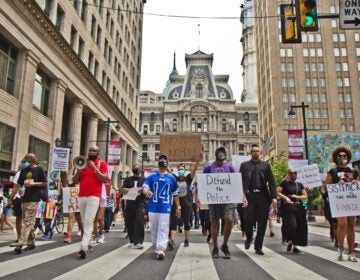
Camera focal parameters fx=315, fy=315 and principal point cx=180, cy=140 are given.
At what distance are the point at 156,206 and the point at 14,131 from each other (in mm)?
13054

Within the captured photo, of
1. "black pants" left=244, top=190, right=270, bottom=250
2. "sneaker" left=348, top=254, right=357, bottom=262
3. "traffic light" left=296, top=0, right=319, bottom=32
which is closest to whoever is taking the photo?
"sneaker" left=348, top=254, right=357, bottom=262

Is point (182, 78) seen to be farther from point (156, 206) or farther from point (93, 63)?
point (156, 206)

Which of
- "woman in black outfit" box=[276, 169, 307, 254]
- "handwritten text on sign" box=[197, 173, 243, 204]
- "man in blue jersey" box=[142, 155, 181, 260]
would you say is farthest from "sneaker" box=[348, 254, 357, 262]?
"man in blue jersey" box=[142, 155, 181, 260]

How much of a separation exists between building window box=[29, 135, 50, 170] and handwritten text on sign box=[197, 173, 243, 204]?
14748mm

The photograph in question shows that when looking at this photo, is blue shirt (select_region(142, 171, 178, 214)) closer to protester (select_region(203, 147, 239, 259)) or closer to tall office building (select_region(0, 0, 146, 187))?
protester (select_region(203, 147, 239, 259))

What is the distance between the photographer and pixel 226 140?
91.7 metres

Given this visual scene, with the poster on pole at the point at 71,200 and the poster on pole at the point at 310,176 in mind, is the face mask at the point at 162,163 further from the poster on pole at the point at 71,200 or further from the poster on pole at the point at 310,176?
the poster on pole at the point at 310,176

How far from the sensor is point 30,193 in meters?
7.18

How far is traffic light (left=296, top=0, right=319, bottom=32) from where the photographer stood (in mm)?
7816

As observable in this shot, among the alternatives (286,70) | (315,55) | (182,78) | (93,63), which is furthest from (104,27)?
(182,78)

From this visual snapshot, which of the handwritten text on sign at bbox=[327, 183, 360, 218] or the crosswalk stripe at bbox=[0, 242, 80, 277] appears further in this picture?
the handwritten text on sign at bbox=[327, 183, 360, 218]

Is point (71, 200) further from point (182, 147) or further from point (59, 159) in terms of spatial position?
point (182, 147)

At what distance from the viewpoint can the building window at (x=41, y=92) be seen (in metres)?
19.5

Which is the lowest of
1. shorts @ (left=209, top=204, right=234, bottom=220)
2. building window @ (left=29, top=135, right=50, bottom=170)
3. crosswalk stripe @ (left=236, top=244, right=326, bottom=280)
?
crosswalk stripe @ (left=236, top=244, right=326, bottom=280)
